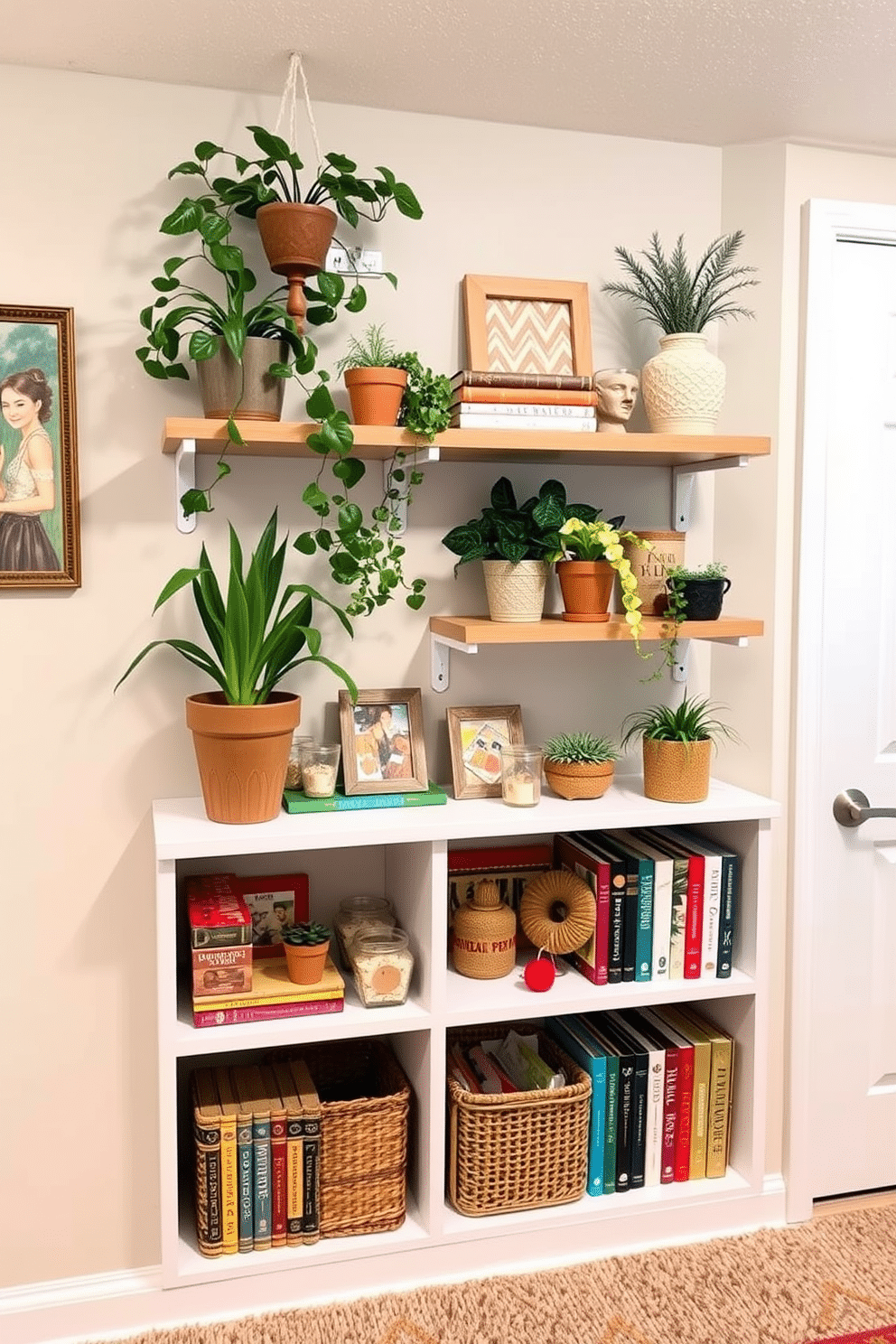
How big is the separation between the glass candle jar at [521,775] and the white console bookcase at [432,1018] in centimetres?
4

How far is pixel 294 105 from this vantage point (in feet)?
6.37

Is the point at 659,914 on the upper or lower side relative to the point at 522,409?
lower

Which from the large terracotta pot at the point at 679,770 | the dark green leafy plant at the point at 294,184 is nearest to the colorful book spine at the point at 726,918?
the large terracotta pot at the point at 679,770

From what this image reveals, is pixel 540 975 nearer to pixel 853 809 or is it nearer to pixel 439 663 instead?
pixel 439 663

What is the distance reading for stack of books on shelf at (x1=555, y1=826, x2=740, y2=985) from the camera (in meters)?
2.12

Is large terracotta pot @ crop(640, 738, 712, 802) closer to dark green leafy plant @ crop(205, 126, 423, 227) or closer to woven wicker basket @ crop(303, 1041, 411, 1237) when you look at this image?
woven wicker basket @ crop(303, 1041, 411, 1237)

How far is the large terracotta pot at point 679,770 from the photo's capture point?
211cm

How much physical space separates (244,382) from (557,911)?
43.8 inches

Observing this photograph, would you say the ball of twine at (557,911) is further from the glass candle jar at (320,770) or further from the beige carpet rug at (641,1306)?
the beige carpet rug at (641,1306)

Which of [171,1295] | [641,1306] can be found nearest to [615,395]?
[641,1306]

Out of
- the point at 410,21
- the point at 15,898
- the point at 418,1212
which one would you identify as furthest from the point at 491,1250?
the point at 410,21

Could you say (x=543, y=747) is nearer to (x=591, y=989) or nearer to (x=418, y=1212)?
(x=591, y=989)

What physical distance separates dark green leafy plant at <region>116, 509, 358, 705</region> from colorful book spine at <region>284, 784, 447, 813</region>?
193 millimetres

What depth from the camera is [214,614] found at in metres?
1.91
